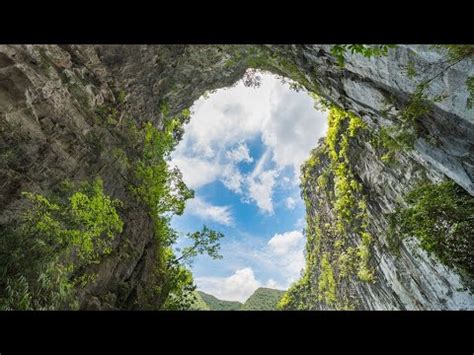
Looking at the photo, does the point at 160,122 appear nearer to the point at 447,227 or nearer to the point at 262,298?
the point at 447,227

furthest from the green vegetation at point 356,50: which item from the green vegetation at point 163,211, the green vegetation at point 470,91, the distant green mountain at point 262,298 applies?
the distant green mountain at point 262,298

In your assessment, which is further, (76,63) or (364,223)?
(364,223)

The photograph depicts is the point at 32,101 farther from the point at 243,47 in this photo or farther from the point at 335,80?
the point at 243,47

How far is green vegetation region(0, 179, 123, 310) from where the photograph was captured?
5.48 meters

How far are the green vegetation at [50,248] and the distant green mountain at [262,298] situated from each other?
→ 53467mm

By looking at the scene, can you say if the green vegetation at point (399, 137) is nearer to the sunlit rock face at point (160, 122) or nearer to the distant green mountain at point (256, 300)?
the sunlit rock face at point (160, 122)

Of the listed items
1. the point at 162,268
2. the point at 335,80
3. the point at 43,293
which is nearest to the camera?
the point at 43,293

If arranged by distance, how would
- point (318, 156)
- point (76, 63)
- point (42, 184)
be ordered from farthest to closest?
point (318, 156), point (76, 63), point (42, 184)

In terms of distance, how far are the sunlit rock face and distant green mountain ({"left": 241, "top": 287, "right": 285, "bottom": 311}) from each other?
4356cm

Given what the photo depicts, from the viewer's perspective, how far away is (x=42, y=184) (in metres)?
7.82

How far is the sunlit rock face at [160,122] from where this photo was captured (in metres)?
7.35
